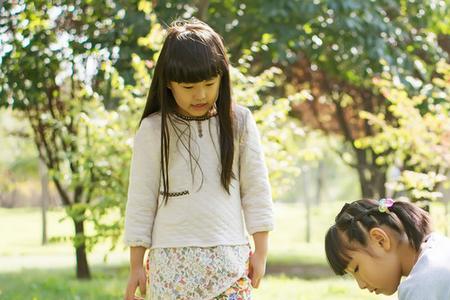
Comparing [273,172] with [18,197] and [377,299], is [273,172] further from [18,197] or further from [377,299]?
[18,197]

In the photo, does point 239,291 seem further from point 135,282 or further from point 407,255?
point 407,255

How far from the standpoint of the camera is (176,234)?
2689 mm

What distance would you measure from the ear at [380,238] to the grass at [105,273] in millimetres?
3800

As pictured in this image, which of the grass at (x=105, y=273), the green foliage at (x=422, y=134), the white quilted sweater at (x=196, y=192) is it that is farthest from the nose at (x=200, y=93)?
the grass at (x=105, y=273)

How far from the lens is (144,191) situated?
2.76 metres

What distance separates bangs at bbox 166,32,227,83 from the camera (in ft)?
8.64

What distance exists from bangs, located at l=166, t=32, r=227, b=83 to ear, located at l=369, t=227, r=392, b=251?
2.30ft

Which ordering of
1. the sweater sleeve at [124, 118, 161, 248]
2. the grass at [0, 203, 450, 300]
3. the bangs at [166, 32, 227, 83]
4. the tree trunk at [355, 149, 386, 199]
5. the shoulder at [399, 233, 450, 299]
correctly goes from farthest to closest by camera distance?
the tree trunk at [355, 149, 386, 199] < the grass at [0, 203, 450, 300] < the sweater sleeve at [124, 118, 161, 248] < the bangs at [166, 32, 227, 83] < the shoulder at [399, 233, 450, 299]

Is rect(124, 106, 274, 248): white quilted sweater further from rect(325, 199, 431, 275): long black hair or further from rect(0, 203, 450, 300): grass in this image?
rect(0, 203, 450, 300): grass

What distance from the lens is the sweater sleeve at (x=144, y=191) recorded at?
2.74 metres

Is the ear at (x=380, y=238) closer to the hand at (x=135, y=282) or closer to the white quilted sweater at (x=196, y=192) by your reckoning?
the white quilted sweater at (x=196, y=192)

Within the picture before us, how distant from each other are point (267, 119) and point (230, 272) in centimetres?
347

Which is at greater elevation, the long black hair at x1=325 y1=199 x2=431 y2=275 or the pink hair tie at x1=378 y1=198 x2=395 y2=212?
the pink hair tie at x1=378 y1=198 x2=395 y2=212

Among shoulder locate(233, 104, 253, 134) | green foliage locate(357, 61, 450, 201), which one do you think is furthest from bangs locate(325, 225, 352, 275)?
green foliage locate(357, 61, 450, 201)
